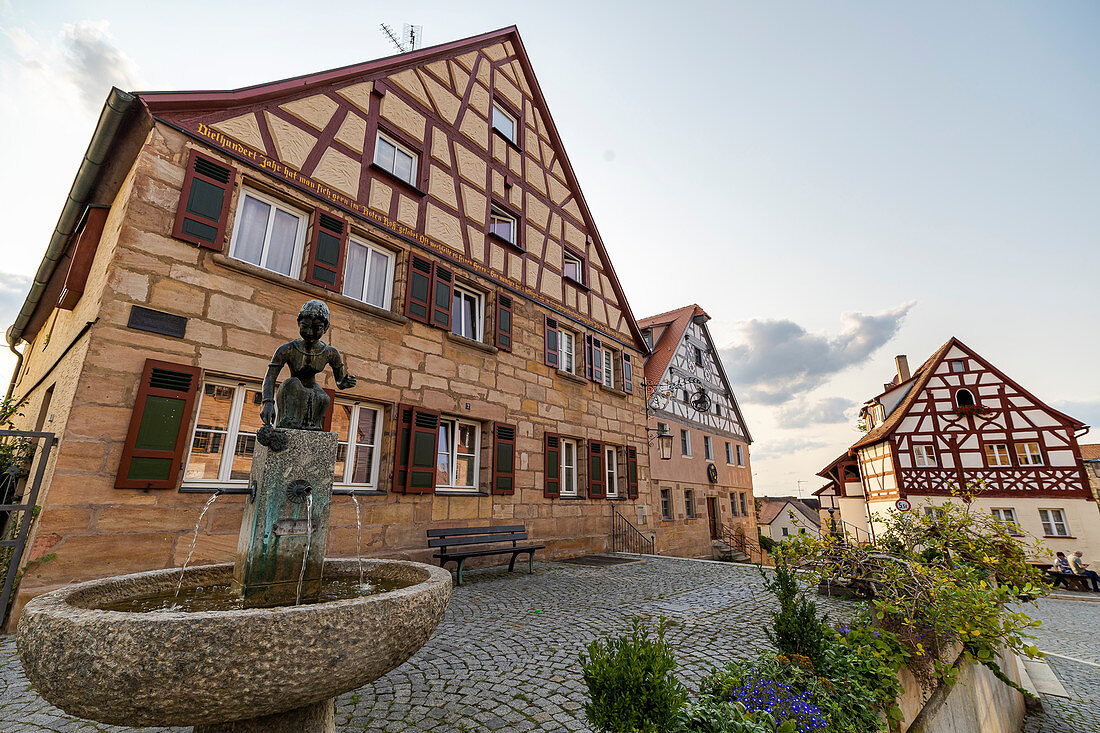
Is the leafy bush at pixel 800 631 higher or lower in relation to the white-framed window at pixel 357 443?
lower

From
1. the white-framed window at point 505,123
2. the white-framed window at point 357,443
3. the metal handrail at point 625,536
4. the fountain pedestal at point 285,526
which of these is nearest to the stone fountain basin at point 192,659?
the fountain pedestal at point 285,526

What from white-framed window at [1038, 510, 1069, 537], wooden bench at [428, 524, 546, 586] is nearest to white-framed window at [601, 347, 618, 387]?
wooden bench at [428, 524, 546, 586]

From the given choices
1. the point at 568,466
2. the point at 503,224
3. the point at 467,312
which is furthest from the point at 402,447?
the point at 503,224

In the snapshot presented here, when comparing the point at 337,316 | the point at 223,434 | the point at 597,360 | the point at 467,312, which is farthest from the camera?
the point at 597,360

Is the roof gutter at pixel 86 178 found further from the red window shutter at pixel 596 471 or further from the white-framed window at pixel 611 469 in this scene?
the white-framed window at pixel 611 469

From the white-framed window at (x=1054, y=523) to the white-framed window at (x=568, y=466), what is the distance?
58.1 ft

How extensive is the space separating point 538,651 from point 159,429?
4217mm

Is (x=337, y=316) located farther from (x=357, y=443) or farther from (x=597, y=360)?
(x=597, y=360)

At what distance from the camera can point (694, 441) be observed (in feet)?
58.6

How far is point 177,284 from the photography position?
17.1ft

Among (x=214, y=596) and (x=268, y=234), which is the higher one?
(x=268, y=234)

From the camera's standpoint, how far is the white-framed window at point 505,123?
10.9 m

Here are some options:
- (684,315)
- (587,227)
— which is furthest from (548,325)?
(684,315)

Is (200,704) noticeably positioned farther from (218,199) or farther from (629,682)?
(218,199)
